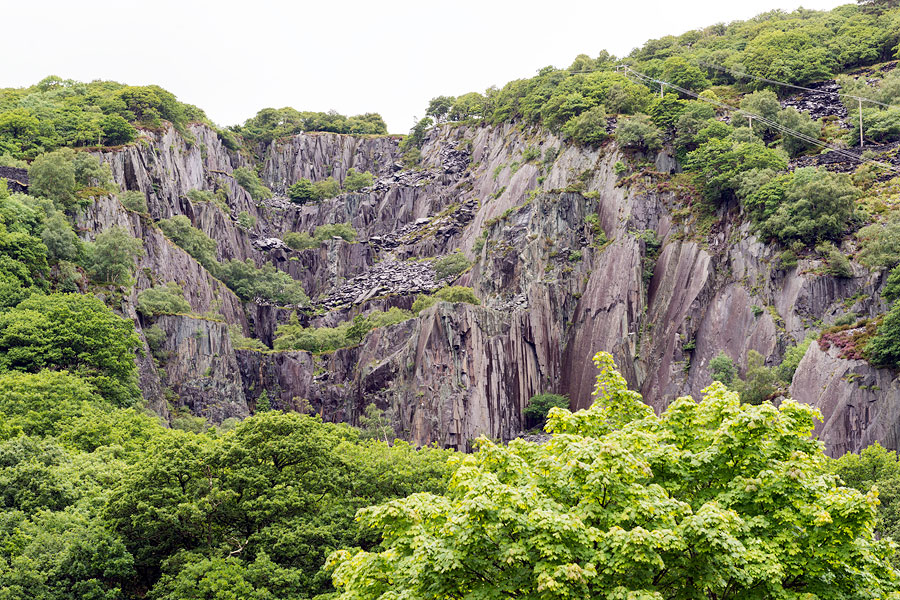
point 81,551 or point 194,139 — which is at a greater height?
point 194,139

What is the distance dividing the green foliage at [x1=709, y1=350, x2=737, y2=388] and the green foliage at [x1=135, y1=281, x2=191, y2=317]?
3871cm

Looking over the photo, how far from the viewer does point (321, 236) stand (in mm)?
89500

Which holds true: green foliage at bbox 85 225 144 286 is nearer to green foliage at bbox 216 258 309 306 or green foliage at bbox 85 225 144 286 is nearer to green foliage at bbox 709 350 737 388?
green foliage at bbox 216 258 309 306

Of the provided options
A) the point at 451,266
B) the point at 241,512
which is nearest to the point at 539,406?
the point at 451,266

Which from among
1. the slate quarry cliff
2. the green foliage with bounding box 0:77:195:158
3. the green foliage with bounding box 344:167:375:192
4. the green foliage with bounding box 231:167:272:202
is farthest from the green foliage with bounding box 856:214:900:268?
the green foliage with bounding box 231:167:272:202

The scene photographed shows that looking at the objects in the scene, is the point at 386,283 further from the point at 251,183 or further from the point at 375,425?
the point at 251,183

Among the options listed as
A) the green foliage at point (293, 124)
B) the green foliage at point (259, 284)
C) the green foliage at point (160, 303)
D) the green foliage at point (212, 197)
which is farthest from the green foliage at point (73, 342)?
the green foliage at point (293, 124)

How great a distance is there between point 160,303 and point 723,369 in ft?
131

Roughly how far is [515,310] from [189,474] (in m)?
40.1

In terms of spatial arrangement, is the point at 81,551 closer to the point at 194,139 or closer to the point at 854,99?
the point at 854,99

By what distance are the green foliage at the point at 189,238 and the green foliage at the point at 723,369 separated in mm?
47093

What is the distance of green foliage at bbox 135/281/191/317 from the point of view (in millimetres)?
55031

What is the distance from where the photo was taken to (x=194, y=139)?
288 ft

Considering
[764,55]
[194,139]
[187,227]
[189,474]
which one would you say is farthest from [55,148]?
[764,55]
